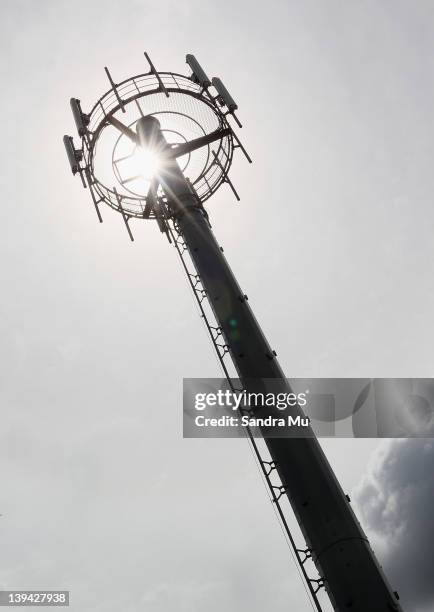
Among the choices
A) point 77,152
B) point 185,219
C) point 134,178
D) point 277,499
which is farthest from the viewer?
point 134,178

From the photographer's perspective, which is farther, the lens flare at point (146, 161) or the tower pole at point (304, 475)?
the lens flare at point (146, 161)

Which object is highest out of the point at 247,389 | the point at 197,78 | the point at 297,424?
the point at 197,78

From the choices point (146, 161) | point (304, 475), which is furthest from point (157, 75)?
point (304, 475)

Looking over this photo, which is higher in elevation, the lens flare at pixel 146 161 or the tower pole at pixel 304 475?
the lens flare at pixel 146 161

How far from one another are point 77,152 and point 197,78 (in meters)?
5.76

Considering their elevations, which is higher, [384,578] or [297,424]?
[297,424]

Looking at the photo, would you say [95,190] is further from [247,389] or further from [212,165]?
[247,389]

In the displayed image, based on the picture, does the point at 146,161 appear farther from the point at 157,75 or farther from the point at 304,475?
the point at 304,475

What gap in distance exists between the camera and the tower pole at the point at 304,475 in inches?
346

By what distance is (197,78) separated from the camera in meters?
18.1

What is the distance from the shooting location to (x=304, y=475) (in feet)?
34.1

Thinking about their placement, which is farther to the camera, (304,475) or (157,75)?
(157,75)

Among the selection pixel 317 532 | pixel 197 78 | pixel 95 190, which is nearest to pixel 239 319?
pixel 317 532

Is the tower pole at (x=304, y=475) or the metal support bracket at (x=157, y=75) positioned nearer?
the tower pole at (x=304, y=475)
